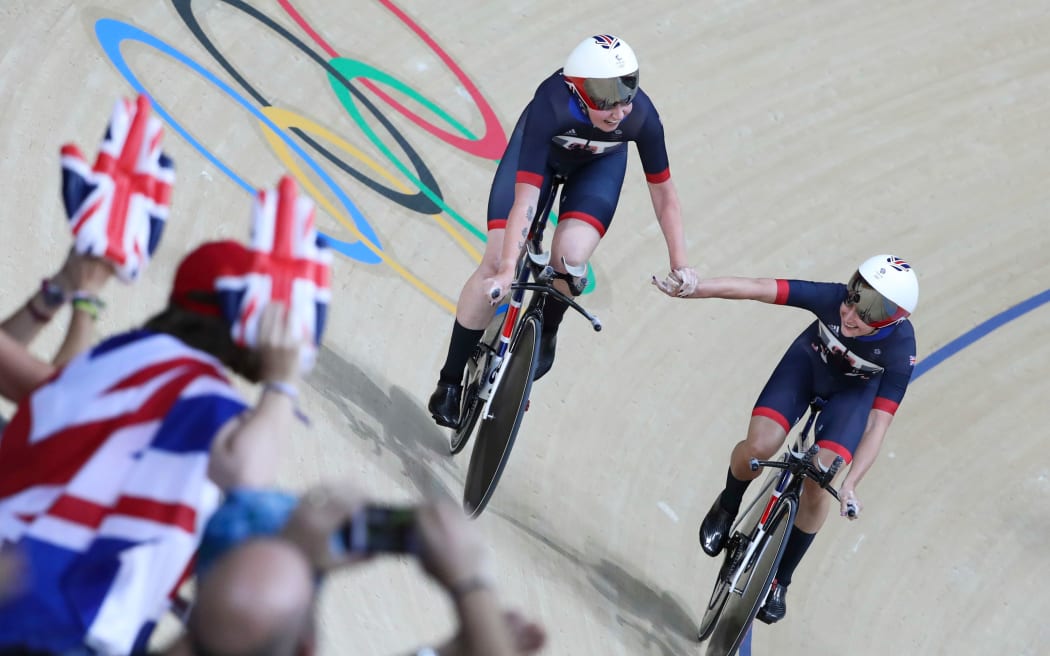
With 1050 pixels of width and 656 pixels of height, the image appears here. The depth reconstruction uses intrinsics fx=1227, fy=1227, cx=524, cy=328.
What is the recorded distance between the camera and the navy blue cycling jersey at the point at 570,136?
14.3 ft

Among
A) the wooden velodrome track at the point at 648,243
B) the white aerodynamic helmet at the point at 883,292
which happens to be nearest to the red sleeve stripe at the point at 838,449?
the white aerodynamic helmet at the point at 883,292

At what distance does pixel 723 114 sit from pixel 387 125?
84.0 inches

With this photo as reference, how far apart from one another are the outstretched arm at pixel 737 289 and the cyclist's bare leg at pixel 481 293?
0.60m

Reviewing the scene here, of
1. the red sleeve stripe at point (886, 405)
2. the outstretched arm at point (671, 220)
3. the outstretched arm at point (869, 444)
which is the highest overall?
the outstretched arm at point (671, 220)

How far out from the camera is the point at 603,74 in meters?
4.21

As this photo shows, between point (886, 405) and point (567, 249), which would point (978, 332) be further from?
point (567, 249)

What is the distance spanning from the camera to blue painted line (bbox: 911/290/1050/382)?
663cm

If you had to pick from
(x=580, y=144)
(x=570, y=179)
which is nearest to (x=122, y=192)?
(x=580, y=144)

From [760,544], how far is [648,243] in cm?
255

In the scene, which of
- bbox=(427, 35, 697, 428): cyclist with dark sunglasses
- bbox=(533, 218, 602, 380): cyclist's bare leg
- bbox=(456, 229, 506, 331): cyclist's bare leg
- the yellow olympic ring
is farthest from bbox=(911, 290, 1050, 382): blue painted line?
bbox=(456, 229, 506, 331): cyclist's bare leg

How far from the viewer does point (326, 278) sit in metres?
1.88

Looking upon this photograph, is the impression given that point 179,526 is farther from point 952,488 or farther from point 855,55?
point 855,55

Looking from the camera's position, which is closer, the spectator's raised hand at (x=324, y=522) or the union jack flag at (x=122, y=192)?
the spectator's raised hand at (x=324, y=522)

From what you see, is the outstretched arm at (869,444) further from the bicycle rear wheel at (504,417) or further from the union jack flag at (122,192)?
the union jack flag at (122,192)
